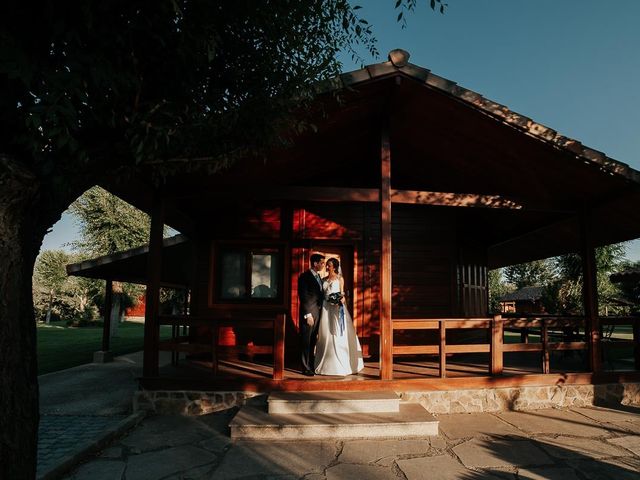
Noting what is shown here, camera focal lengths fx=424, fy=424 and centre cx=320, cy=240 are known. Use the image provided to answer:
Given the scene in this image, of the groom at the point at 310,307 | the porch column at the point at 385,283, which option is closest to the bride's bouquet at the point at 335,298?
the groom at the point at 310,307

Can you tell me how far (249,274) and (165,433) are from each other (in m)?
3.81

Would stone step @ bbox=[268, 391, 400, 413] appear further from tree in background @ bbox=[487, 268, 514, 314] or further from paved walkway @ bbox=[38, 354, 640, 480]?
tree in background @ bbox=[487, 268, 514, 314]

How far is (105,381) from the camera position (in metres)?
7.98

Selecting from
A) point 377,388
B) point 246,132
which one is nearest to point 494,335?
point 377,388

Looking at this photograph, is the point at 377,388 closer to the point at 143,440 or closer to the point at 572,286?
the point at 143,440

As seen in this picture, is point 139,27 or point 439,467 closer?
point 139,27

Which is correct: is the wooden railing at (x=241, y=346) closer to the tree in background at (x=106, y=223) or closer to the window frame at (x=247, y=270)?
the window frame at (x=247, y=270)

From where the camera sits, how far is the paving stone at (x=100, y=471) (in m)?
3.87

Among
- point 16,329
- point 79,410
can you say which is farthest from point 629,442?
point 79,410

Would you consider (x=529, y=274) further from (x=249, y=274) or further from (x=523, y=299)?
(x=249, y=274)

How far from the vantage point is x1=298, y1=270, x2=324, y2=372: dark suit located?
6.55 metres

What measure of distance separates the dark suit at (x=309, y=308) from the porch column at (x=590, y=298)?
4.36m

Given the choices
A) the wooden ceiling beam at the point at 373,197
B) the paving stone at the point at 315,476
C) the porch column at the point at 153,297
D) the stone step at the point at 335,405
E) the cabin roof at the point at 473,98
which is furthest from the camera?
Result: the wooden ceiling beam at the point at 373,197

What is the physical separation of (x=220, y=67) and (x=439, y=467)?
4.37 meters
